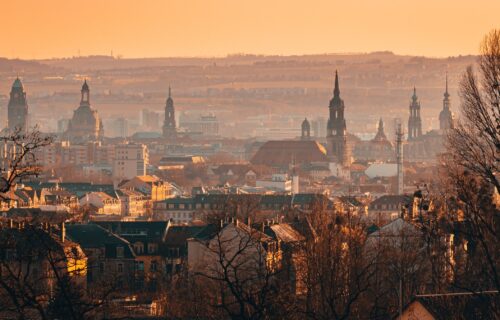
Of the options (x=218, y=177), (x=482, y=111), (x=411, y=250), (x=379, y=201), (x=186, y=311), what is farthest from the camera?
(x=218, y=177)

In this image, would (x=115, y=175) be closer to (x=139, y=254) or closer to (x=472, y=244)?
(x=139, y=254)

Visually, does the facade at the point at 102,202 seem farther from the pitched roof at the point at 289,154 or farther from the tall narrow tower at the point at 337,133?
the tall narrow tower at the point at 337,133

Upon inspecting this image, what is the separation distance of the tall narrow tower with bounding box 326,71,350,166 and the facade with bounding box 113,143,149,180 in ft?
56.1

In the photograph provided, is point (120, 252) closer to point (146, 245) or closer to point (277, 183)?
point (146, 245)

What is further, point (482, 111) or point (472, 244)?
point (472, 244)

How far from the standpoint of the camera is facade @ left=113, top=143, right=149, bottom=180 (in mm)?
158500

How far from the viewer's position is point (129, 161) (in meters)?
163

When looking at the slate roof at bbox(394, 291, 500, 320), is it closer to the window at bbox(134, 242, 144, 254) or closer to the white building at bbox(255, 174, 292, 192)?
the window at bbox(134, 242, 144, 254)

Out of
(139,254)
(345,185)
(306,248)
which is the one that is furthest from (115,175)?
(306,248)

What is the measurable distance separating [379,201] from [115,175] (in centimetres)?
5863

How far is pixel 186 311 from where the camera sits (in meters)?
35.9

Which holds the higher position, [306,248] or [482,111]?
[482,111]

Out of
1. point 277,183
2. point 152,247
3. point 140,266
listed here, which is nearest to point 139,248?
point 152,247

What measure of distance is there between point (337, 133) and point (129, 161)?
21863 millimetres
